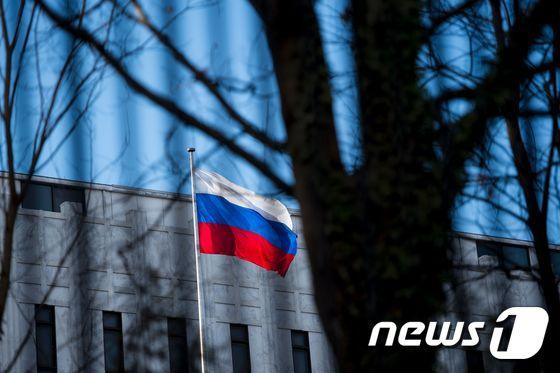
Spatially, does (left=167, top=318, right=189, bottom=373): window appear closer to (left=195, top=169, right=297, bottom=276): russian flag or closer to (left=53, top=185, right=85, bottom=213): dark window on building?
(left=53, top=185, right=85, bottom=213): dark window on building

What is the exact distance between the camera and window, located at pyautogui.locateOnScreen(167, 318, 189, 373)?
2930 cm

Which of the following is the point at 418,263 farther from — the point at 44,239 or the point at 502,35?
the point at 44,239

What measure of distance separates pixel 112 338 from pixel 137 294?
2666 millimetres

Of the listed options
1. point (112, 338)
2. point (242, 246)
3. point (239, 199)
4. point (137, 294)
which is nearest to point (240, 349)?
point (112, 338)

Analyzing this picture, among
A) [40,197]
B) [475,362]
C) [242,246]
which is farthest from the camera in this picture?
[475,362]

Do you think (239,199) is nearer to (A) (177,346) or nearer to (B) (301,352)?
(A) (177,346)

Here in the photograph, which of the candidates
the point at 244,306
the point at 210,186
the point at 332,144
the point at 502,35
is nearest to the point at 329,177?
the point at 332,144

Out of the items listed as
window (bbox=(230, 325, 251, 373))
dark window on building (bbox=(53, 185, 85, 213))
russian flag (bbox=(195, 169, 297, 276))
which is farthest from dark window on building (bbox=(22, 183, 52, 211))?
russian flag (bbox=(195, 169, 297, 276))

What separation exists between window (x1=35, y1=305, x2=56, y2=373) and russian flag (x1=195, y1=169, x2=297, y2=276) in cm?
695

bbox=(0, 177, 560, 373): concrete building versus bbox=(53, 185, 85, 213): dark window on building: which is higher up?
bbox=(53, 185, 85, 213): dark window on building

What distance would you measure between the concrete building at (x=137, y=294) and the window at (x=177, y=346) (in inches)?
1.3

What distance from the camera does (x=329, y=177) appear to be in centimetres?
618

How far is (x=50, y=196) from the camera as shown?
96.9 ft

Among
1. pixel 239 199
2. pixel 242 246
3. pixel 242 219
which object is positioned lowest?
pixel 242 246
